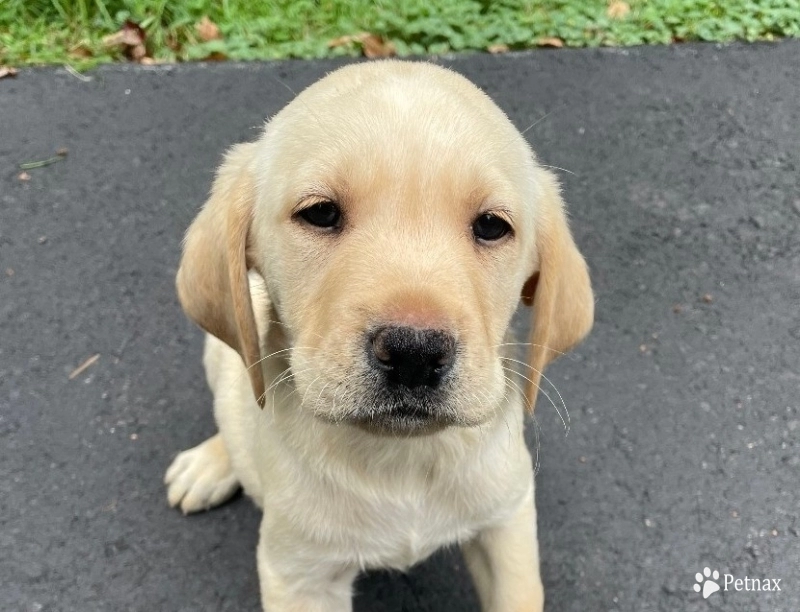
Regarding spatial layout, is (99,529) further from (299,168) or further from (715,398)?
(715,398)

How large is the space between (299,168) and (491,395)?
0.68 metres

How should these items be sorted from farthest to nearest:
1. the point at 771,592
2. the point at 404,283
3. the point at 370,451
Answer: the point at 771,592 < the point at 370,451 < the point at 404,283

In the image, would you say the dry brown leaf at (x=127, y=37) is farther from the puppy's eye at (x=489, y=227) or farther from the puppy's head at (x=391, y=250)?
the puppy's eye at (x=489, y=227)

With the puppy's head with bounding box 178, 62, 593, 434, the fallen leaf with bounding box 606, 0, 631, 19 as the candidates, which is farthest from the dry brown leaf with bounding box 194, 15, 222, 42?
the puppy's head with bounding box 178, 62, 593, 434

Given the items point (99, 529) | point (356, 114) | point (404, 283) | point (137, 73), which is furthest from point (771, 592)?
point (137, 73)

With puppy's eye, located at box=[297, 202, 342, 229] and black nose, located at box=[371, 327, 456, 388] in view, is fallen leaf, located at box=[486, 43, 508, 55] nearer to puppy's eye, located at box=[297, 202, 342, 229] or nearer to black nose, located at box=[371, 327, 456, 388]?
puppy's eye, located at box=[297, 202, 342, 229]

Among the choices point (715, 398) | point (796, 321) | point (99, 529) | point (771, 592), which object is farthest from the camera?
point (796, 321)

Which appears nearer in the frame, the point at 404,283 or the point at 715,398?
the point at 404,283

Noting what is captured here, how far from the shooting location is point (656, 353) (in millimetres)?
3275

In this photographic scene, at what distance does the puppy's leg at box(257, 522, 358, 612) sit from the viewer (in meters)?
2.16

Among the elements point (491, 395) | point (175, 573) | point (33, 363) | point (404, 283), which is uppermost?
point (404, 283)

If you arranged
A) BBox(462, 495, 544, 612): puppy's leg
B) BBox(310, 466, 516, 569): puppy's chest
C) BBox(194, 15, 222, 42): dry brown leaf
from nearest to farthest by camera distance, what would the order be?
BBox(310, 466, 516, 569): puppy's chest, BBox(462, 495, 544, 612): puppy's leg, BBox(194, 15, 222, 42): dry brown leaf

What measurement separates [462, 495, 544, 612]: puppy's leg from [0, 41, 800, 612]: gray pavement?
35cm

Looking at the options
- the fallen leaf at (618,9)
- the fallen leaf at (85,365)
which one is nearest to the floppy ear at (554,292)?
the fallen leaf at (85,365)
